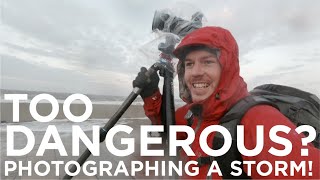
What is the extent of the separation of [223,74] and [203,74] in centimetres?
14

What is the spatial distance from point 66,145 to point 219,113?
328 centimetres

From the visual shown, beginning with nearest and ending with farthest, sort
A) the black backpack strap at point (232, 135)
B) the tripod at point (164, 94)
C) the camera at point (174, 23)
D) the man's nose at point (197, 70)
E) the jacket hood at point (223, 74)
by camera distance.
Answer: the black backpack strap at point (232, 135) < the jacket hood at point (223, 74) < the man's nose at point (197, 70) < the tripod at point (164, 94) < the camera at point (174, 23)

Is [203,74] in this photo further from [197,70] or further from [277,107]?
[277,107]

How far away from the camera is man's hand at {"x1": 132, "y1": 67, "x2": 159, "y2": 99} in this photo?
2.59m

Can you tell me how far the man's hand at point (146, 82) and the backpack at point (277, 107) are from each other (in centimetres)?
75

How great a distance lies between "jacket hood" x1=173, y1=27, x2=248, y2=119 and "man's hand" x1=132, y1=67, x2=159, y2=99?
0.45 meters

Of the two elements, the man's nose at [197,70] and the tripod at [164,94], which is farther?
the tripod at [164,94]

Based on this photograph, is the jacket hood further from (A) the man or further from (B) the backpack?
(B) the backpack

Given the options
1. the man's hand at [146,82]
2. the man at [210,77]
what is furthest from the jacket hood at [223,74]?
the man's hand at [146,82]

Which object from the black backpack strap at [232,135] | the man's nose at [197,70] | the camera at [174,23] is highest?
the camera at [174,23]

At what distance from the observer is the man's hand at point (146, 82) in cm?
259

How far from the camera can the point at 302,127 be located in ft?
6.86

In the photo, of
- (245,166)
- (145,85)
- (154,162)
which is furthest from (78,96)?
(245,166)

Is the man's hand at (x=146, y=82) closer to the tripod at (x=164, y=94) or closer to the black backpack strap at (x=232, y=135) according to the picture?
the tripod at (x=164, y=94)
